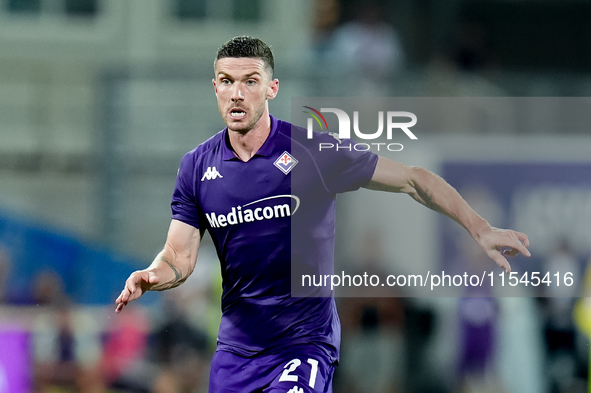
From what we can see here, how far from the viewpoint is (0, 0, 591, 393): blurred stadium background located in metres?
10.6

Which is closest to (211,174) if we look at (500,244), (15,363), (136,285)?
(136,285)

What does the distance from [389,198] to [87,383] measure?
4498 mm

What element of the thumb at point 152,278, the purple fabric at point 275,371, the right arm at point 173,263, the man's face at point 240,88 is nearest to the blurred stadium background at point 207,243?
the purple fabric at point 275,371

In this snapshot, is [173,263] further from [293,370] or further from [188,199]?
[293,370]

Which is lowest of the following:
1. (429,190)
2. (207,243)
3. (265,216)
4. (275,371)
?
(207,243)

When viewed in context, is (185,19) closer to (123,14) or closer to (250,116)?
(123,14)

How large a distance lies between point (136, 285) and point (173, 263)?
584 mm

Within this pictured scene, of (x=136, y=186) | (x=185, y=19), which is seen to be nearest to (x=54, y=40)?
(x=185, y=19)

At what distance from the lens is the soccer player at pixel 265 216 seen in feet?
18.0

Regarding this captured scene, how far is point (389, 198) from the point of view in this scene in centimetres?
1148

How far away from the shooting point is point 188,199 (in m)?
5.70

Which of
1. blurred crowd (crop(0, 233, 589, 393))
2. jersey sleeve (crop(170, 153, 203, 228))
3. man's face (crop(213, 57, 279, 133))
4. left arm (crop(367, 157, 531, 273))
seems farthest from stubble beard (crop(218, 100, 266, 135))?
blurred crowd (crop(0, 233, 589, 393))

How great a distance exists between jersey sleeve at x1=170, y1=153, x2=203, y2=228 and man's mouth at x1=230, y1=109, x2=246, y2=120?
47cm

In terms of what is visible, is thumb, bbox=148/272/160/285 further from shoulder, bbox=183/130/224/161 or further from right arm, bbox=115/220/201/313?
shoulder, bbox=183/130/224/161
